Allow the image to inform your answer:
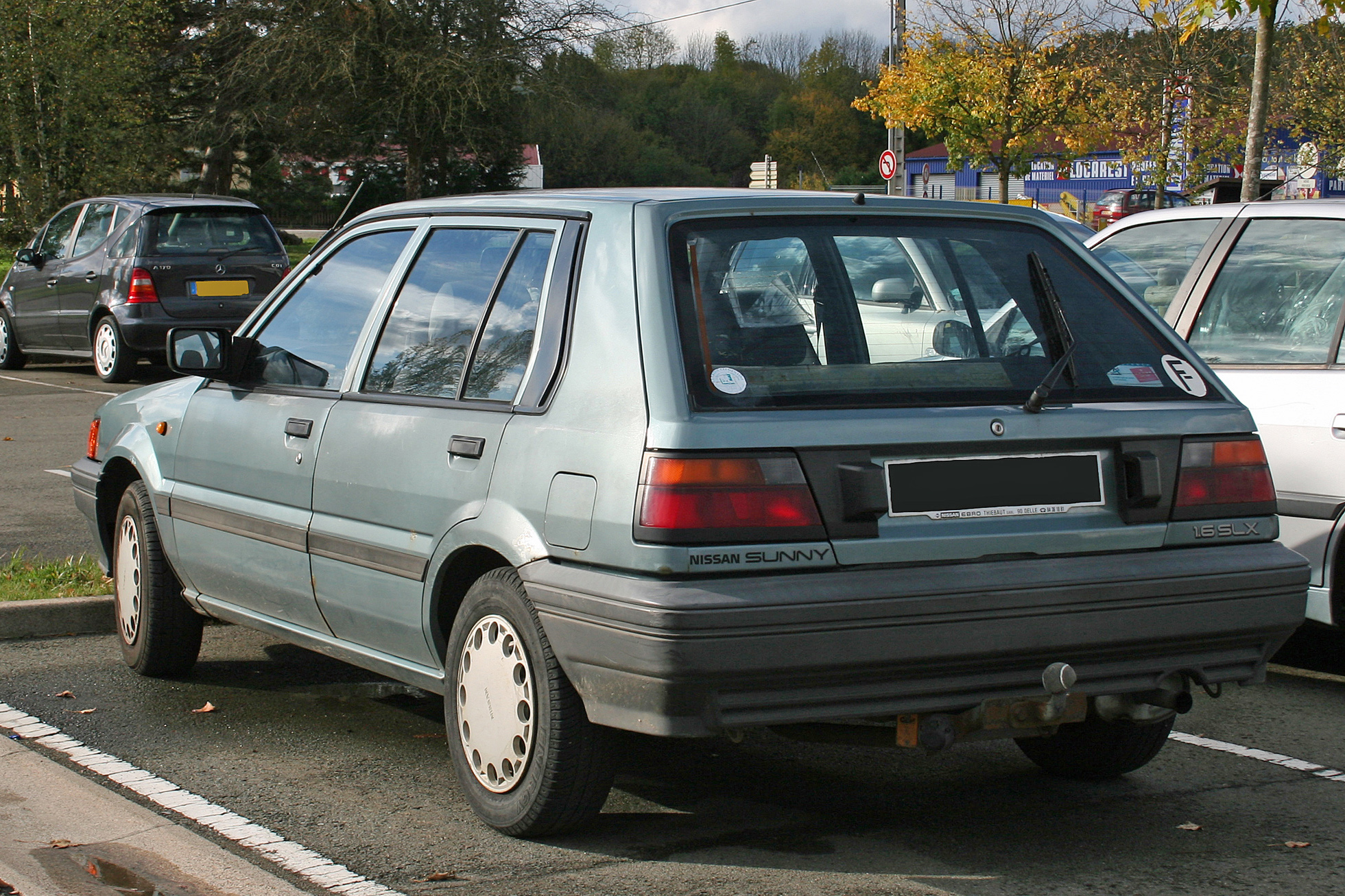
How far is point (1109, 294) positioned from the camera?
4.08 meters

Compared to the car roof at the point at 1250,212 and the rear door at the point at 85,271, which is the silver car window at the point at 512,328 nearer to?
the car roof at the point at 1250,212

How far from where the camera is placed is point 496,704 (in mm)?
3867

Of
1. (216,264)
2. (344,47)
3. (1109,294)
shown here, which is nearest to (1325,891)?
(1109,294)

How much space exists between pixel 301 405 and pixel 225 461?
465mm

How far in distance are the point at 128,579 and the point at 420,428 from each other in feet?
6.78

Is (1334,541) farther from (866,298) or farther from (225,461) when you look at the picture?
(225,461)

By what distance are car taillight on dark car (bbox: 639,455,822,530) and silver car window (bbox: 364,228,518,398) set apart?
98 cm

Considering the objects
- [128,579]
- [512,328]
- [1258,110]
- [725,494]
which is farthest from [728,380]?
[1258,110]

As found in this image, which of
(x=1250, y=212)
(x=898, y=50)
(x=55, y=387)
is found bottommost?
(x=55, y=387)

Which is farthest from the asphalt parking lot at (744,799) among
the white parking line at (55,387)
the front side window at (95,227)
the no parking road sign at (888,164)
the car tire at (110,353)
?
the no parking road sign at (888,164)

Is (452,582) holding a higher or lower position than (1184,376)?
lower

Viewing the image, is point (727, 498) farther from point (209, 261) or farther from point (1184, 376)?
point (209, 261)

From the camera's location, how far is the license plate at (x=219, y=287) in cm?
1572

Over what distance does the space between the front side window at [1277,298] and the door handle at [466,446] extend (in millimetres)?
3354
